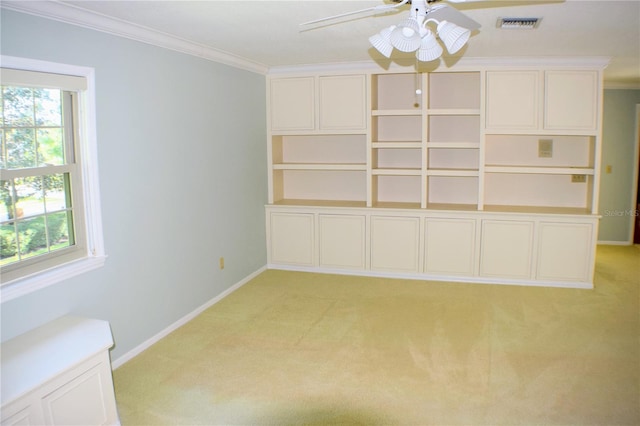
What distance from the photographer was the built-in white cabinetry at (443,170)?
4941 mm

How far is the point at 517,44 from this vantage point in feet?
13.6

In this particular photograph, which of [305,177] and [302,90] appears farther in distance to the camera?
[305,177]

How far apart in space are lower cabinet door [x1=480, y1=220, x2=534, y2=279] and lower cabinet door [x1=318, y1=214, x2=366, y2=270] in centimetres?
133

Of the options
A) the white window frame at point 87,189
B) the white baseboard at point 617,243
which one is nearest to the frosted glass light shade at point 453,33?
the white window frame at point 87,189

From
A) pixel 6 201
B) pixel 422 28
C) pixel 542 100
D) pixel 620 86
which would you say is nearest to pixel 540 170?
pixel 542 100

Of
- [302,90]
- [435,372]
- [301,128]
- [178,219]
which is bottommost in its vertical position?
[435,372]

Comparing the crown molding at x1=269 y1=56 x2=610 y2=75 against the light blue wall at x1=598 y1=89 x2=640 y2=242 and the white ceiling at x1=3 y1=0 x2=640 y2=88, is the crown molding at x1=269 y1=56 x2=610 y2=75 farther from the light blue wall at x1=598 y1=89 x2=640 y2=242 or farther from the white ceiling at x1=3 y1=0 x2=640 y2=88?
the light blue wall at x1=598 y1=89 x2=640 y2=242

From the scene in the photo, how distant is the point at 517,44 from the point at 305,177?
286 centimetres

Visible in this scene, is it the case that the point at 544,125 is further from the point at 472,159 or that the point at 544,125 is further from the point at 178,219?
the point at 178,219

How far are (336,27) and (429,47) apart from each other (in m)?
1.21

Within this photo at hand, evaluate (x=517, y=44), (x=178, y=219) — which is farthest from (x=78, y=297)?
(x=517, y=44)

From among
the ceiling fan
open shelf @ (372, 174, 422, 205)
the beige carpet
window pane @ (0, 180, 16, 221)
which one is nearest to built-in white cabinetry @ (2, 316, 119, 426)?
Result: the beige carpet

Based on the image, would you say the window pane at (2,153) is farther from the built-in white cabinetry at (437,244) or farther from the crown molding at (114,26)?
the built-in white cabinetry at (437,244)

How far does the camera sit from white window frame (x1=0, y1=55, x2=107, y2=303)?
111 inches
